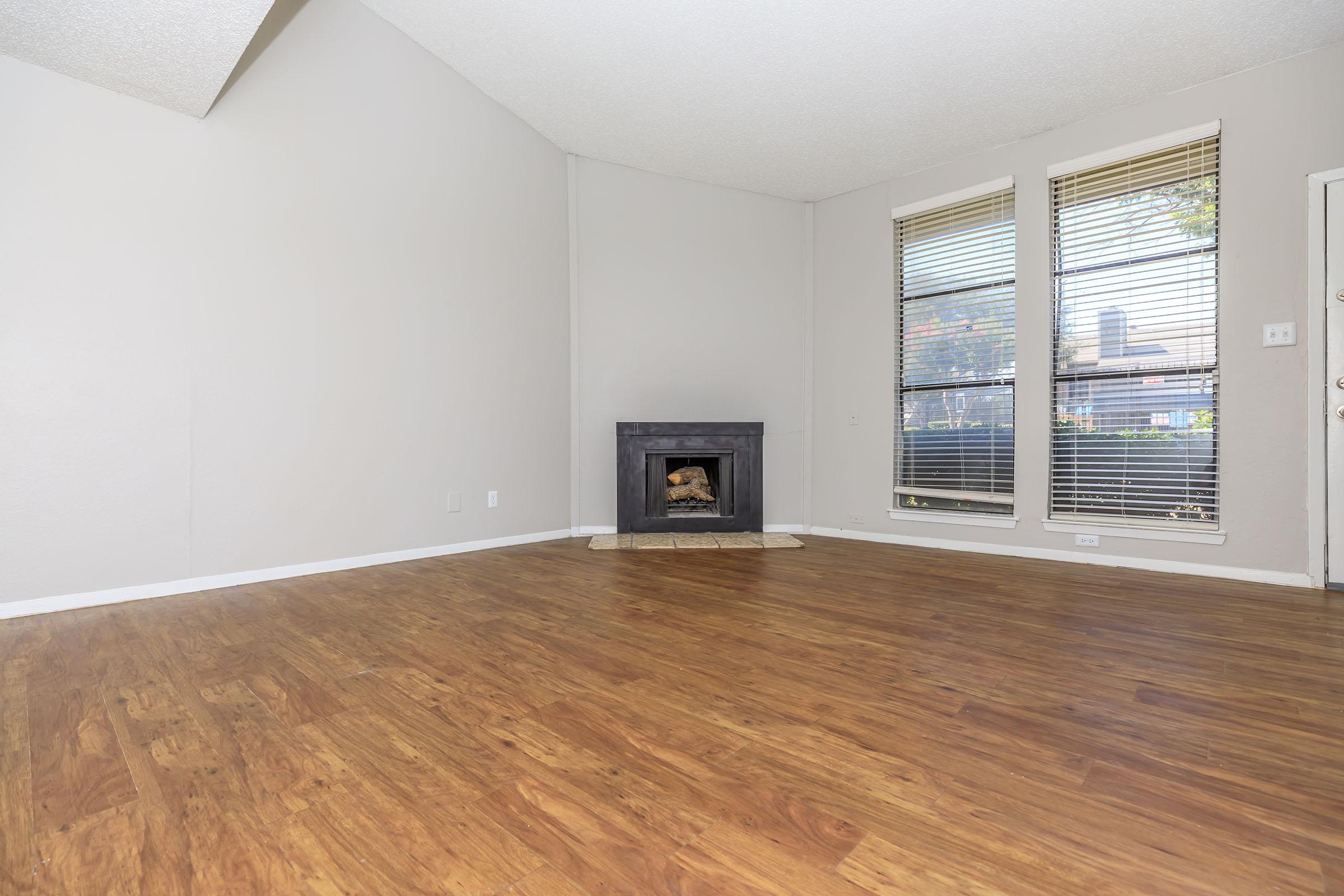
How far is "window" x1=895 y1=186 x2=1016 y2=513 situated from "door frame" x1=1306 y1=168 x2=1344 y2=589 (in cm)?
141

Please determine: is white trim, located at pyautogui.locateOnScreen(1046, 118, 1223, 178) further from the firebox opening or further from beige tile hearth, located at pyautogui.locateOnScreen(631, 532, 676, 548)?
beige tile hearth, located at pyautogui.locateOnScreen(631, 532, 676, 548)

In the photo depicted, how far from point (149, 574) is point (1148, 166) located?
5.74m

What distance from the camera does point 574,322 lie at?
495 centimetres

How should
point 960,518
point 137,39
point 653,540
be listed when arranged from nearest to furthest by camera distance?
point 137,39
point 960,518
point 653,540

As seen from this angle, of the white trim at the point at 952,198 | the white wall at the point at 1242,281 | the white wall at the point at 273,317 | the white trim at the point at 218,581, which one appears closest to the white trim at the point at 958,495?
the white wall at the point at 1242,281

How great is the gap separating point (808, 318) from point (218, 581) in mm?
4425

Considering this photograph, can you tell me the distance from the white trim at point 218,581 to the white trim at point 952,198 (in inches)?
148

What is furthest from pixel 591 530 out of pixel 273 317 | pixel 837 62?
pixel 837 62

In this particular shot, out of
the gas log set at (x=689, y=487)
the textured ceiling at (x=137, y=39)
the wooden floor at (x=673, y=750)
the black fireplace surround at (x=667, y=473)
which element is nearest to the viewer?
the wooden floor at (x=673, y=750)

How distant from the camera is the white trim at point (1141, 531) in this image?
355 centimetres

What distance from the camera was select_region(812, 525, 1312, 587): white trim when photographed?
337 centimetres

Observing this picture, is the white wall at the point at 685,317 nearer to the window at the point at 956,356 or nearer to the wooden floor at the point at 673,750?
the window at the point at 956,356

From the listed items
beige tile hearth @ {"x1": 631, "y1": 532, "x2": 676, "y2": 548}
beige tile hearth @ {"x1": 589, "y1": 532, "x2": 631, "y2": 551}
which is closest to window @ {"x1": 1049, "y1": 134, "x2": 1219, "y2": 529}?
beige tile hearth @ {"x1": 631, "y1": 532, "x2": 676, "y2": 548}

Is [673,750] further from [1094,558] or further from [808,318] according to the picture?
[808,318]
